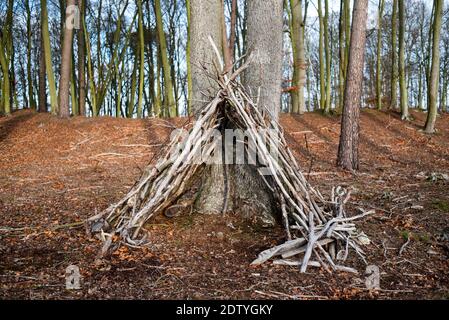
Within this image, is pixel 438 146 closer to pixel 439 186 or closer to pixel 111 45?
pixel 439 186

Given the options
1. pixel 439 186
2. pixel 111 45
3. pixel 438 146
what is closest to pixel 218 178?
pixel 439 186

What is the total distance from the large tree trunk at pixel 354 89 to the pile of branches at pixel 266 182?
3382 millimetres

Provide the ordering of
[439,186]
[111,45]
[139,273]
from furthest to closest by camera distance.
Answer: [111,45] < [439,186] < [139,273]

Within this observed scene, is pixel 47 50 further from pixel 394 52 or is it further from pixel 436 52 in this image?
pixel 436 52

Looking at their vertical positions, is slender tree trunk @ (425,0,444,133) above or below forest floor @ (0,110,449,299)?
above

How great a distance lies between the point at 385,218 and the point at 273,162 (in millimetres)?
1428

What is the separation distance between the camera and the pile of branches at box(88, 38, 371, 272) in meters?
3.11

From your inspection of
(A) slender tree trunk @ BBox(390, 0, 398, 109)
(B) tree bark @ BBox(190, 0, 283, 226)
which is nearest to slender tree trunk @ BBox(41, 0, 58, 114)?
Result: (B) tree bark @ BBox(190, 0, 283, 226)

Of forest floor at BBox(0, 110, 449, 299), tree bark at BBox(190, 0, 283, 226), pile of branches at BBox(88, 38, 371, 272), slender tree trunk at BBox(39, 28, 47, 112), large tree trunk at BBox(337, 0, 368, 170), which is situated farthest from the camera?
slender tree trunk at BBox(39, 28, 47, 112)

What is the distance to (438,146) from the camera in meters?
9.88

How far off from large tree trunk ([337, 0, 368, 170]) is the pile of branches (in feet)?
11.1

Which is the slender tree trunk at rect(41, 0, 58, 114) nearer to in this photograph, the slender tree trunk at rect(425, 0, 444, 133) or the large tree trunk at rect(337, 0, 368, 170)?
the large tree trunk at rect(337, 0, 368, 170)

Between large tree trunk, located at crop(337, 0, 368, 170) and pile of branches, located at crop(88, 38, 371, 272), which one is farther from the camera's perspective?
large tree trunk, located at crop(337, 0, 368, 170)
